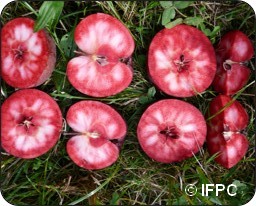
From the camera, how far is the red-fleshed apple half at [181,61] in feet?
5.12

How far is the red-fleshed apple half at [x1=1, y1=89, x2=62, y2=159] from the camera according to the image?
1.55m

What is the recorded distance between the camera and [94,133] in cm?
156

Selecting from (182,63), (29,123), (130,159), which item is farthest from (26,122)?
(182,63)

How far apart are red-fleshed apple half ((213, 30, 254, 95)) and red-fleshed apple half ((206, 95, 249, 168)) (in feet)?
0.13

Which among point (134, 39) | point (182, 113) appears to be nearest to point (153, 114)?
point (182, 113)

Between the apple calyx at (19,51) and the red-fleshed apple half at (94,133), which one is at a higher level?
the apple calyx at (19,51)

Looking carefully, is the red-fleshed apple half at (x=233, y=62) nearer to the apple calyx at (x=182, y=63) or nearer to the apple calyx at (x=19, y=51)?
the apple calyx at (x=182, y=63)

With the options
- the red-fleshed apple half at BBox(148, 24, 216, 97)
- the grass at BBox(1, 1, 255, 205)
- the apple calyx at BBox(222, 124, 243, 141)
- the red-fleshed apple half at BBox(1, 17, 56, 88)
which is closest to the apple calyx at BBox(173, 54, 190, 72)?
the red-fleshed apple half at BBox(148, 24, 216, 97)

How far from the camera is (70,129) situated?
1.63 metres

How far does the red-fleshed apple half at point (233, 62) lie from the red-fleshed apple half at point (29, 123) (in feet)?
1.65

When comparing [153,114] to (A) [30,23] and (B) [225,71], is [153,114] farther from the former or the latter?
(A) [30,23]

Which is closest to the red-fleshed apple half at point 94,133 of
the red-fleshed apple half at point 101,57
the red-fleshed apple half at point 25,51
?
the red-fleshed apple half at point 101,57

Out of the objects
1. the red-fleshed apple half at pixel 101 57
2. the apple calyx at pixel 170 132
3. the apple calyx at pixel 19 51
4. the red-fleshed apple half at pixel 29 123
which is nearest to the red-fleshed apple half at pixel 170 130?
the apple calyx at pixel 170 132

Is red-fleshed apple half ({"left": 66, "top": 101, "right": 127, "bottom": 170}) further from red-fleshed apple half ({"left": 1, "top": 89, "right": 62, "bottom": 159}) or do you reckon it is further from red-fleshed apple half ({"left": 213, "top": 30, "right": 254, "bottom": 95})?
red-fleshed apple half ({"left": 213, "top": 30, "right": 254, "bottom": 95})
